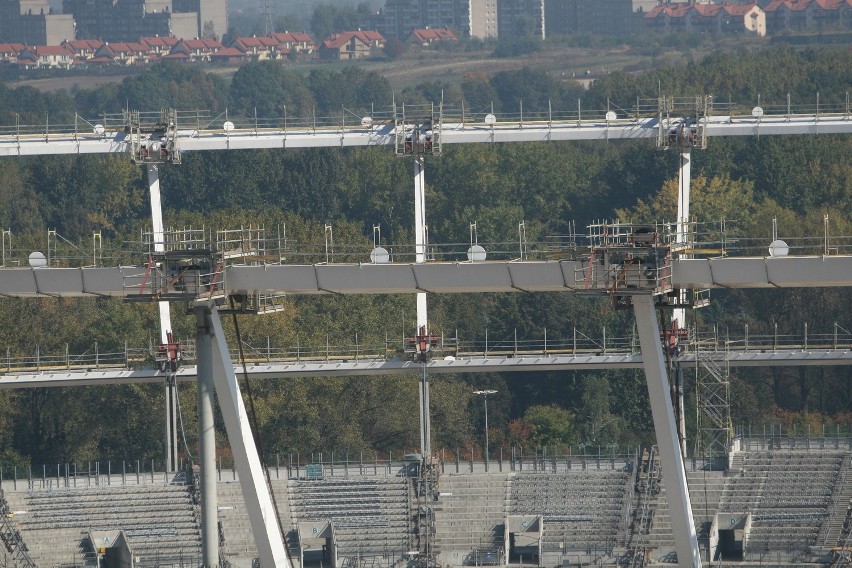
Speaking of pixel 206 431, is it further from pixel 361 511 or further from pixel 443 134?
pixel 443 134

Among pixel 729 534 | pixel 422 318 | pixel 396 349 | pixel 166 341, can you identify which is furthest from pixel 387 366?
pixel 729 534

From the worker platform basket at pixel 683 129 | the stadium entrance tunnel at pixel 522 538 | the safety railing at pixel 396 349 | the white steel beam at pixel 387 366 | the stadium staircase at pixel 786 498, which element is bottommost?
the stadium entrance tunnel at pixel 522 538

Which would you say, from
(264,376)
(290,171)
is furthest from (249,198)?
(264,376)

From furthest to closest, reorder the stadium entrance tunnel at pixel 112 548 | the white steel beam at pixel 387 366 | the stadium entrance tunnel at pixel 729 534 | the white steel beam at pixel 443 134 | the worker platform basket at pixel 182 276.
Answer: the white steel beam at pixel 443 134, the white steel beam at pixel 387 366, the stadium entrance tunnel at pixel 112 548, the stadium entrance tunnel at pixel 729 534, the worker platform basket at pixel 182 276

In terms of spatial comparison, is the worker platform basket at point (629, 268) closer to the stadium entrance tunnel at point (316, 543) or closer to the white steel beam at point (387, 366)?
the white steel beam at point (387, 366)

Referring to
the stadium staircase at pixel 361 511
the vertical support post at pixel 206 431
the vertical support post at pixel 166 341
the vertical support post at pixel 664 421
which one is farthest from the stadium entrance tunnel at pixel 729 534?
the vertical support post at pixel 206 431

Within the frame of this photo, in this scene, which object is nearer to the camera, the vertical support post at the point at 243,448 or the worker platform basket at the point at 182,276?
the worker platform basket at the point at 182,276

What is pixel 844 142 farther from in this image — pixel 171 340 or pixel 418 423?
pixel 171 340

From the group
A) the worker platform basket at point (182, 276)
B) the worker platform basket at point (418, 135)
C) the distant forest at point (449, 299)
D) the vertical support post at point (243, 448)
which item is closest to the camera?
the worker platform basket at point (182, 276)
